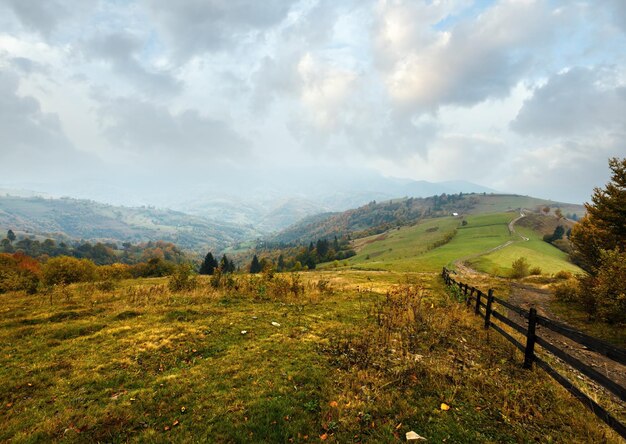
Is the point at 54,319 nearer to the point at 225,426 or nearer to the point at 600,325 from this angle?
the point at 225,426

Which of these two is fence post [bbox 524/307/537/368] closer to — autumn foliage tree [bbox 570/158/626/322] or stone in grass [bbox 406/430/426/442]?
stone in grass [bbox 406/430/426/442]

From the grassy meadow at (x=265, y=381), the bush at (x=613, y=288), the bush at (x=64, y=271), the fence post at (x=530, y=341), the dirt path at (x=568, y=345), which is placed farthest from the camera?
the bush at (x=64, y=271)

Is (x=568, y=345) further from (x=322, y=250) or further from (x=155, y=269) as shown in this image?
(x=322, y=250)

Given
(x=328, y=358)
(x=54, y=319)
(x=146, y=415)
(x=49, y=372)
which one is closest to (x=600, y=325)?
(x=328, y=358)

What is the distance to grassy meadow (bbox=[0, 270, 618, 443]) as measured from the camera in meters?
7.05

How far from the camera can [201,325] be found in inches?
551

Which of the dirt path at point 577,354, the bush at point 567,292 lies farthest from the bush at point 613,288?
the bush at point 567,292

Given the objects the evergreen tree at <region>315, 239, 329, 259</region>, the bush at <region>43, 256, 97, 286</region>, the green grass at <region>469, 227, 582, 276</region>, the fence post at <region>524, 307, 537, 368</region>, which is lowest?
the evergreen tree at <region>315, 239, 329, 259</region>

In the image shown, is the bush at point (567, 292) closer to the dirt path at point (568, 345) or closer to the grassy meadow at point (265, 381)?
the dirt path at point (568, 345)

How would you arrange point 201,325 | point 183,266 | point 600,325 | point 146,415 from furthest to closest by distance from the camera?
1. point 183,266
2. point 600,325
3. point 201,325
4. point 146,415

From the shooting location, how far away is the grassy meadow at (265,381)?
7051 mm

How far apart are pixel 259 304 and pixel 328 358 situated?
9.23 meters

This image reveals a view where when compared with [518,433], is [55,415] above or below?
below

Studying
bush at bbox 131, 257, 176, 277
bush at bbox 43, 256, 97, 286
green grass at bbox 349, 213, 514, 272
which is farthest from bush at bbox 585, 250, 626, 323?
bush at bbox 131, 257, 176, 277
